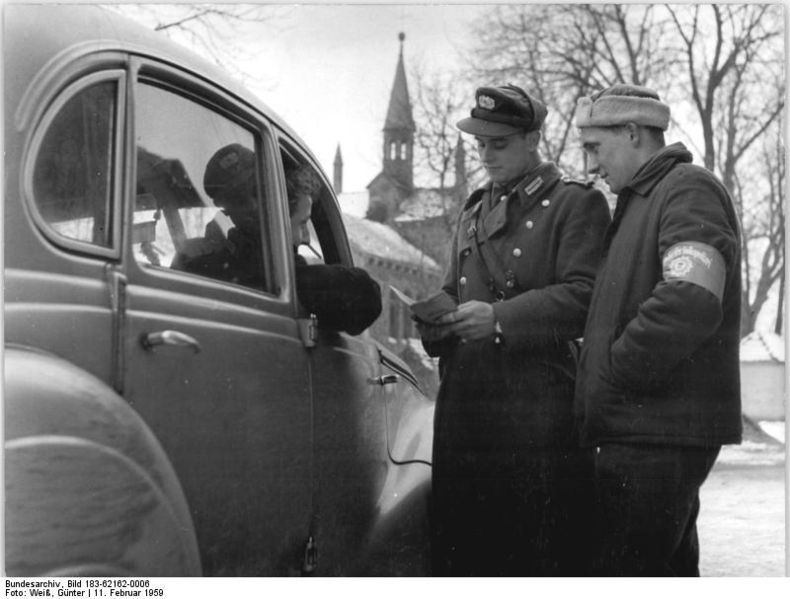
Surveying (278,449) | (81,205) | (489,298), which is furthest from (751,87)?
(81,205)

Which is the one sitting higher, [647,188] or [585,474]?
[647,188]

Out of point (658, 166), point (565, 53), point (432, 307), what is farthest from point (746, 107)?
point (432, 307)

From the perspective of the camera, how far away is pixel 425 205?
3367 millimetres

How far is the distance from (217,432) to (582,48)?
6.32 ft

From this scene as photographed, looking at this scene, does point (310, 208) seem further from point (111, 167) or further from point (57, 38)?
point (57, 38)

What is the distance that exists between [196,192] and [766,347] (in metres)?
1.70

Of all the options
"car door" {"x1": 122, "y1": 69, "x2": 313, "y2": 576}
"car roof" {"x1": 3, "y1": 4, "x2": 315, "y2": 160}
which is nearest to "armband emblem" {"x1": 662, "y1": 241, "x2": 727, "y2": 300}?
"car door" {"x1": 122, "y1": 69, "x2": 313, "y2": 576}

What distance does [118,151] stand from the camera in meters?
2.12

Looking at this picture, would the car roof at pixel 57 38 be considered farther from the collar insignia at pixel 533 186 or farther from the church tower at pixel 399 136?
the collar insignia at pixel 533 186

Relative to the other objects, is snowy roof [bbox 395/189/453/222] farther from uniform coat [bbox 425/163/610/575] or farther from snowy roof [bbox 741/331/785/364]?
snowy roof [bbox 741/331/785/364]

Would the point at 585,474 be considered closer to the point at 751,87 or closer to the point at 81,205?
the point at 751,87

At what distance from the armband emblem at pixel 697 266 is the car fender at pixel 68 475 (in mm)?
1382

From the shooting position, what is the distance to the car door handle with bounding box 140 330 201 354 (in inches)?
81.7

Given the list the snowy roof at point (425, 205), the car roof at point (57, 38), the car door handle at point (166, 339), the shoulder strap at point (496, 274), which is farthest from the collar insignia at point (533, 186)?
the car door handle at point (166, 339)
